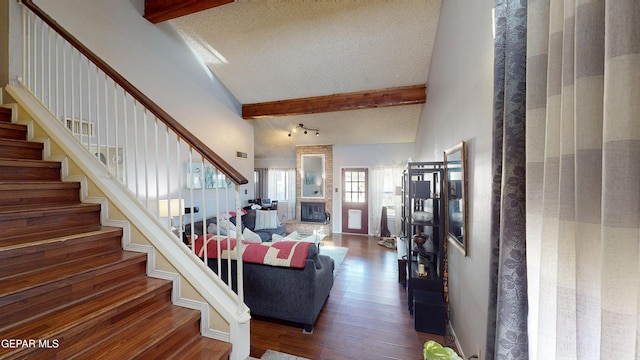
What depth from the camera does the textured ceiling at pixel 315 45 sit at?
304cm

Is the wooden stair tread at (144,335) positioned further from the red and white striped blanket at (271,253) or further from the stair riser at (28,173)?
the stair riser at (28,173)

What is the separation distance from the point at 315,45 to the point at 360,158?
144 inches

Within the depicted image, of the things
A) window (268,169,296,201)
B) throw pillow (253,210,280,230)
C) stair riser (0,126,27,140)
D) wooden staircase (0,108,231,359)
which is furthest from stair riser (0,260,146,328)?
window (268,169,296,201)

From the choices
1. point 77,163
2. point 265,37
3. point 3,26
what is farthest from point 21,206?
point 265,37

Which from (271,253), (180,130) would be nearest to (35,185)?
(180,130)

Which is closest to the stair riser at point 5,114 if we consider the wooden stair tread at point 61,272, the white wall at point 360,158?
the wooden stair tread at point 61,272

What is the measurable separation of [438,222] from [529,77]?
87.0 inches

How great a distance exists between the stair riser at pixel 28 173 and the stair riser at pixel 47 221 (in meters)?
0.45

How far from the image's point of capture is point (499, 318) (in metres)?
0.86

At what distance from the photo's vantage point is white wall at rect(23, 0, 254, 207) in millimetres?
2643

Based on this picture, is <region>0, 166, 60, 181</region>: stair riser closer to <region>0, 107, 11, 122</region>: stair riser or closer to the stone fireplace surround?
<region>0, 107, 11, 122</region>: stair riser

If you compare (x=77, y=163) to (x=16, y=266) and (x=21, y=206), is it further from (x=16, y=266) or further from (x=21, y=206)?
(x=16, y=266)

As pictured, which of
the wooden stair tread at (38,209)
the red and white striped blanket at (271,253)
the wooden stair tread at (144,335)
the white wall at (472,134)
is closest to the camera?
the wooden stair tread at (144,335)

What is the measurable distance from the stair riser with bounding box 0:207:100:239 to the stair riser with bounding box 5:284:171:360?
712 mm
